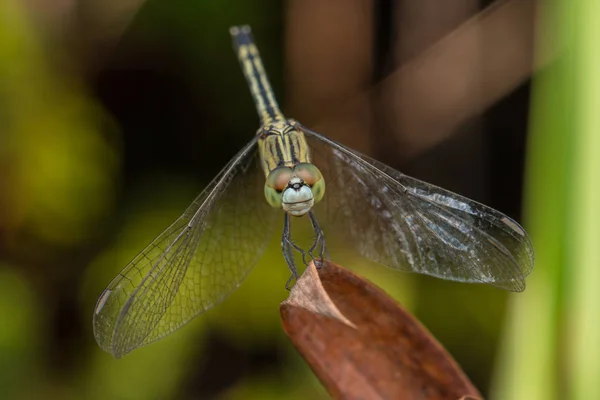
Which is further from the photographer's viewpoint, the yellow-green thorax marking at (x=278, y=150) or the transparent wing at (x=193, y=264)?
the yellow-green thorax marking at (x=278, y=150)

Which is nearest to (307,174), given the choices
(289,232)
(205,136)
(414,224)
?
(289,232)

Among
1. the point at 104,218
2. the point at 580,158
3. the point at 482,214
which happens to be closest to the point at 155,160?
Result: the point at 104,218

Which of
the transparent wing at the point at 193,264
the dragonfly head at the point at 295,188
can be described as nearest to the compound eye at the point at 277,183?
the dragonfly head at the point at 295,188

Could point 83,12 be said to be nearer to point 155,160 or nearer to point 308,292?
point 155,160

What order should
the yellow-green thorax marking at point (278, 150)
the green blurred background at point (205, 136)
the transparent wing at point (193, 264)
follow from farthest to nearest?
the green blurred background at point (205, 136) → the yellow-green thorax marking at point (278, 150) → the transparent wing at point (193, 264)

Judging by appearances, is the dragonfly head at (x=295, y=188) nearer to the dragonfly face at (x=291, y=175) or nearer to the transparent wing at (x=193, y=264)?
the dragonfly face at (x=291, y=175)

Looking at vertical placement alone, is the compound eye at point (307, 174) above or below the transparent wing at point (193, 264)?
above
